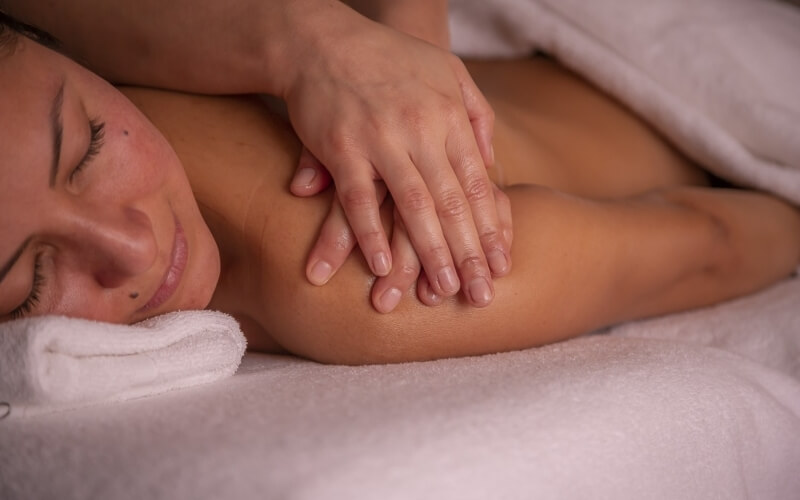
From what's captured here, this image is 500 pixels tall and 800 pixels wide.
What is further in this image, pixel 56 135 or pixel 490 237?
pixel 490 237

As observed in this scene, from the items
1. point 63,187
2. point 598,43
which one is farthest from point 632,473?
point 598,43

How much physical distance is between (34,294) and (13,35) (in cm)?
26

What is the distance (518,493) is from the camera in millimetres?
653

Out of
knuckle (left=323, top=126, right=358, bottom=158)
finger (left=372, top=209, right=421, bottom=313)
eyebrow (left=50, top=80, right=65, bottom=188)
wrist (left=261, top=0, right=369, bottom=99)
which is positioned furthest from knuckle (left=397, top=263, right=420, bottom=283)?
eyebrow (left=50, top=80, right=65, bottom=188)

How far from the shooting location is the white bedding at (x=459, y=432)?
0.63m

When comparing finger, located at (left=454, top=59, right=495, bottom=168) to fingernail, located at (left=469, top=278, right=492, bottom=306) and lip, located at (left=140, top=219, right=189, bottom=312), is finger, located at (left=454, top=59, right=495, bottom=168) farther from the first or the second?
lip, located at (left=140, top=219, right=189, bottom=312)

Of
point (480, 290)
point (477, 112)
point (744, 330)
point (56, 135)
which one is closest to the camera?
point (56, 135)

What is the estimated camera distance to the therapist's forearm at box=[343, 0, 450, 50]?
1142 mm

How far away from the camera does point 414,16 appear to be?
3.78ft

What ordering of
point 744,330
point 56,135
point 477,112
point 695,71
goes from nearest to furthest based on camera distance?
point 56,135 < point 477,112 < point 744,330 < point 695,71

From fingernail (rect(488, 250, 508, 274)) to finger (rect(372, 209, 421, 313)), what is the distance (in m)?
0.08

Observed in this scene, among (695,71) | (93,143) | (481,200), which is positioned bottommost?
(695,71)

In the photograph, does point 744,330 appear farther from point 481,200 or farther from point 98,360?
point 98,360

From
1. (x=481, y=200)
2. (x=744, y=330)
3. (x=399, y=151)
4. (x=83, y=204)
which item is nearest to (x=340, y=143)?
(x=399, y=151)
